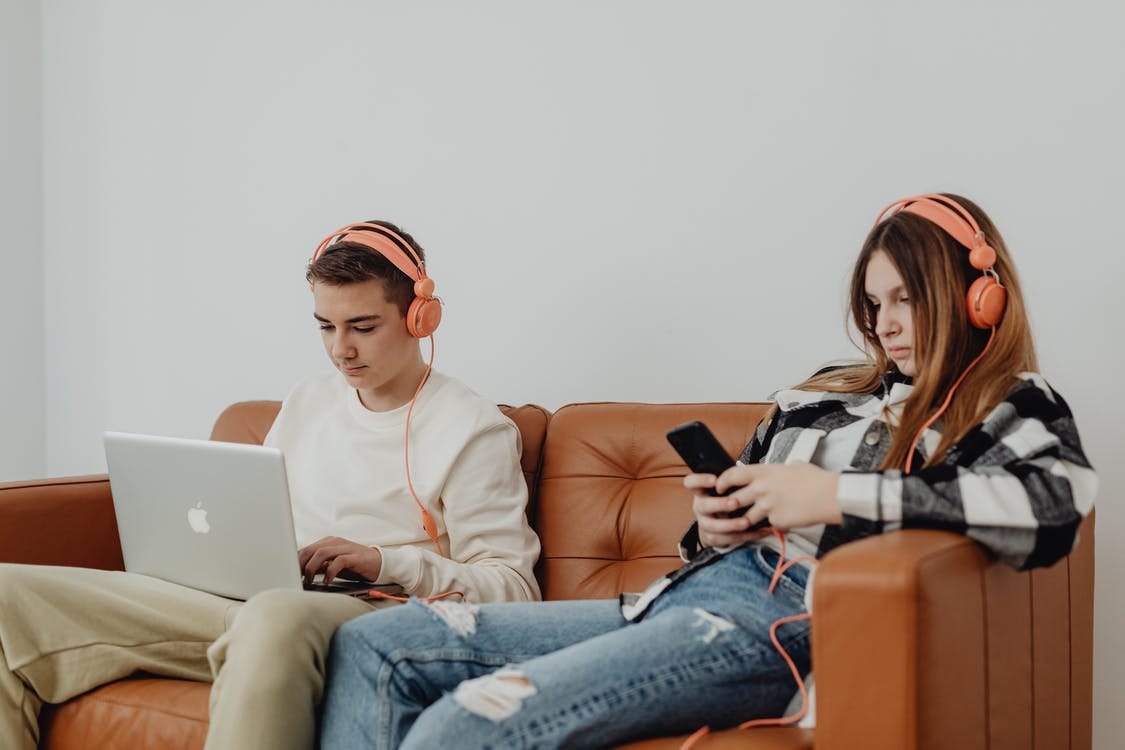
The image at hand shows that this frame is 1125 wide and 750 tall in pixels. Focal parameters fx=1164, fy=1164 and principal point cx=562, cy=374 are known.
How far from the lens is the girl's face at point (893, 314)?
1.61 metres

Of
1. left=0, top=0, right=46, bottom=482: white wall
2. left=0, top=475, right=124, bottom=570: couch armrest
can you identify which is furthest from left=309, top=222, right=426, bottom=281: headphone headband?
left=0, top=0, right=46, bottom=482: white wall

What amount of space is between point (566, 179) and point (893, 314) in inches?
42.1

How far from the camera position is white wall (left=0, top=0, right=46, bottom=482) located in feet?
11.1

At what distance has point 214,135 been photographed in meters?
3.10

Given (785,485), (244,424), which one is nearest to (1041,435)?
(785,485)

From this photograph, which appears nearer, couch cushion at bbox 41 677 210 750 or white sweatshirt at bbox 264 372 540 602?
couch cushion at bbox 41 677 210 750

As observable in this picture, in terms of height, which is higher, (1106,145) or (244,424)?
(1106,145)

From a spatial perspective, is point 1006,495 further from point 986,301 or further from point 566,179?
point 566,179

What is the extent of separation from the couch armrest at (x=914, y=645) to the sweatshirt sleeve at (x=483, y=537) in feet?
2.47

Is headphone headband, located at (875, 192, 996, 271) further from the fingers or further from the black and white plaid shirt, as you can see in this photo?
the fingers

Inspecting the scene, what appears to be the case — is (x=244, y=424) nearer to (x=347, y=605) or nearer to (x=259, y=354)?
(x=259, y=354)

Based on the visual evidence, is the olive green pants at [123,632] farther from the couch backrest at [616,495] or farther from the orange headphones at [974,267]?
the orange headphones at [974,267]

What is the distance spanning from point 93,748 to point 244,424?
90cm

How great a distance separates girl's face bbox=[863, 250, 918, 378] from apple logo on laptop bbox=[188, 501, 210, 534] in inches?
40.1
